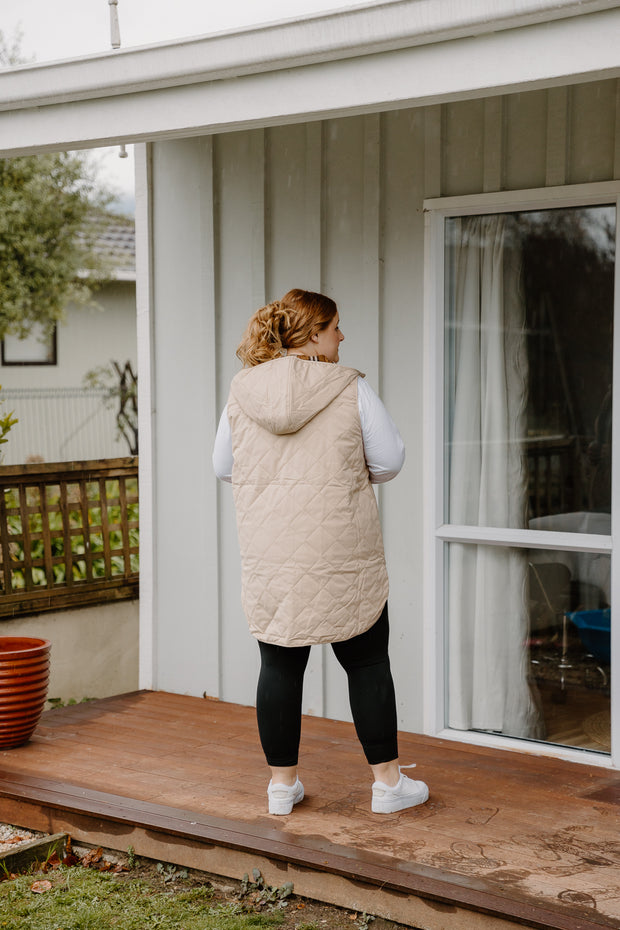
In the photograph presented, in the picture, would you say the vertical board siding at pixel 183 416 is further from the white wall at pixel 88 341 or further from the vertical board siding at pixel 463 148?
the white wall at pixel 88 341

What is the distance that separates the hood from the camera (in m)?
2.86

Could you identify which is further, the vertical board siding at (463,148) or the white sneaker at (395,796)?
the vertical board siding at (463,148)

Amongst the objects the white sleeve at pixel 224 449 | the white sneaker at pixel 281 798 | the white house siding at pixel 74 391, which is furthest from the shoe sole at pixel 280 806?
the white house siding at pixel 74 391

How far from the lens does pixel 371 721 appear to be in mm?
3037

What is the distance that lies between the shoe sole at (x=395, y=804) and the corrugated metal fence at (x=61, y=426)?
8479mm

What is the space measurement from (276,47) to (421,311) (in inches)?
50.1

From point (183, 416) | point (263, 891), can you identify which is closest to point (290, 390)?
point (263, 891)

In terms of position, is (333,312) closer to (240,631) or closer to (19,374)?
(240,631)

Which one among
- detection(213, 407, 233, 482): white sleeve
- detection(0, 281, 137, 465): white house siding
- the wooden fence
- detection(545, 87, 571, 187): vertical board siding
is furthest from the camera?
detection(0, 281, 137, 465): white house siding

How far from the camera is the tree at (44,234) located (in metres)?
11.0

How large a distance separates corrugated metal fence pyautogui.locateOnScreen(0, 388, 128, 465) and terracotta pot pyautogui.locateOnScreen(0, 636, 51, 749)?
289 inches

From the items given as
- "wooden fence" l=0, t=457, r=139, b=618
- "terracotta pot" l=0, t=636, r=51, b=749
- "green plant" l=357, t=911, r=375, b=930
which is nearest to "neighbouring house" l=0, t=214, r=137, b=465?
"wooden fence" l=0, t=457, r=139, b=618

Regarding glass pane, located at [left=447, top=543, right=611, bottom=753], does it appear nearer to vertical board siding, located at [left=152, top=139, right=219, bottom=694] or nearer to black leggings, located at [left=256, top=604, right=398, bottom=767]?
black leggings, located at [left=256, top=604, right=398, bottom=767]

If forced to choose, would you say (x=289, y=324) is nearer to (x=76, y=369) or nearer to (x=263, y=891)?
(x=263, y=891)
